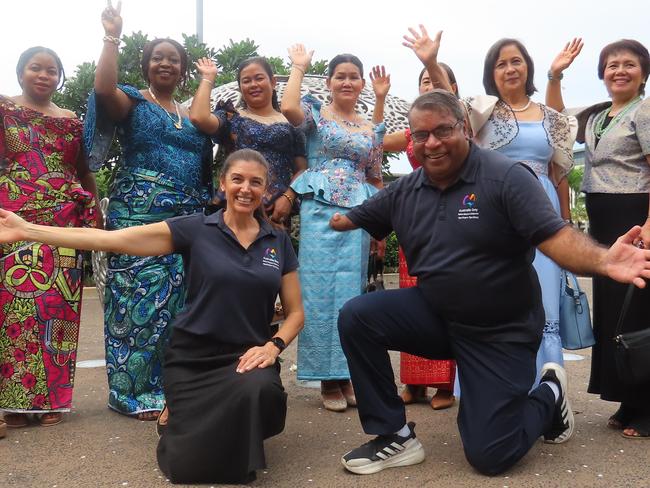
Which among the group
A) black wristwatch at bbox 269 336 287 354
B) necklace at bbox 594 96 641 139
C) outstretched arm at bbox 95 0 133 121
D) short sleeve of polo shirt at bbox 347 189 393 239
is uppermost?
outstretched arm at bbox 95 0 133 121

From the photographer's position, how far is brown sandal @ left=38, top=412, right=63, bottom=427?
11.7ft

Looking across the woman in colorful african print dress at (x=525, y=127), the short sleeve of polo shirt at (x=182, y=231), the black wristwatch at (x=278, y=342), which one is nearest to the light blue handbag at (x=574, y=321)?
the woman in colorful african print dress at (x=525, y=127)

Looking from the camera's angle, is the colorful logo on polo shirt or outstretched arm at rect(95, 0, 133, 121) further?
outstretched arm at rect(95, 0, 133, 121)

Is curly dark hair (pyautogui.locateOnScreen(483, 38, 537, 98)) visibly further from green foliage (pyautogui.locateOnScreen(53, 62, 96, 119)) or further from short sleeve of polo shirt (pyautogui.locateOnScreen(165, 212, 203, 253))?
green foliage (pyautogui.locateOnScreen(53, 62, 96, 119))

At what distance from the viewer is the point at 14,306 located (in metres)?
3.53

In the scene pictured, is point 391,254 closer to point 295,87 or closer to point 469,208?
point 295,87

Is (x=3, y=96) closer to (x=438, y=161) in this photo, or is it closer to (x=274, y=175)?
(x=274, y=175)

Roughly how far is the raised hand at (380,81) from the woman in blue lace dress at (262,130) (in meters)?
0.59

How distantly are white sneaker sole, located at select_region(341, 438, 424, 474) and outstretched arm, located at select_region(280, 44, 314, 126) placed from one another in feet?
6.32

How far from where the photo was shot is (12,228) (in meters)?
2.79

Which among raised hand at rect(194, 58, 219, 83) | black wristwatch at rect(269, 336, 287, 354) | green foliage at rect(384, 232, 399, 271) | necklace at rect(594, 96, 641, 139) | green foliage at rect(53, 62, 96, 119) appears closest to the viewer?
black wristwatch at rect(269, 336, 287, 354)

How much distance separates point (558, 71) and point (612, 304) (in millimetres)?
1321

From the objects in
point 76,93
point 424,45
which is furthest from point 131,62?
point 424,45

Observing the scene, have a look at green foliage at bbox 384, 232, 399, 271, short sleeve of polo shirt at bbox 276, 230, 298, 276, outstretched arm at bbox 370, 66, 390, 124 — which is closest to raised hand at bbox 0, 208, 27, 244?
short sleeve of polo shirt at bbox 276, 230, 298, 276
